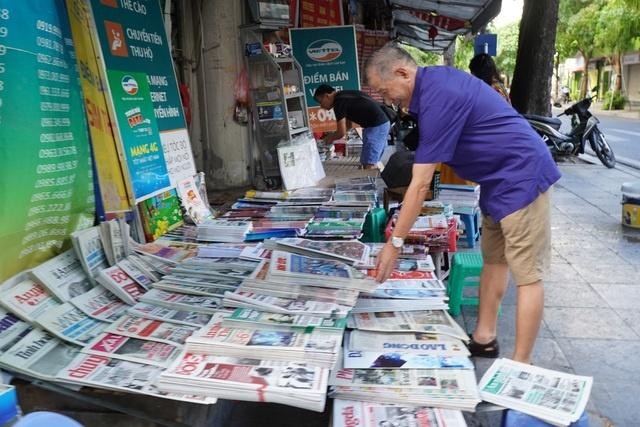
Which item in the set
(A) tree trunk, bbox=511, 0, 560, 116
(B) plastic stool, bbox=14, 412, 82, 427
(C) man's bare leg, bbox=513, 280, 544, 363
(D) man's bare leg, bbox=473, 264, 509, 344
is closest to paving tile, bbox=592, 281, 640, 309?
(D) man's bare leg, bbox=473, 264, 509, 344

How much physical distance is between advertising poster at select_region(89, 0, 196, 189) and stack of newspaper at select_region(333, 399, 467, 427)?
221 cm

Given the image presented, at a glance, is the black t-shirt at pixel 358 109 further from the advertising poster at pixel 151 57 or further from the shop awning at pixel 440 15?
the shop awning at pixel 440 15

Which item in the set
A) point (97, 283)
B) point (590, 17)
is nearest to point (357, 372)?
point (97, 283)

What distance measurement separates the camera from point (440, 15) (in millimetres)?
12516

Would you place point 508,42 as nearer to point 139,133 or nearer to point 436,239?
point 436,239

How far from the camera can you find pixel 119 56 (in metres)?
3.23

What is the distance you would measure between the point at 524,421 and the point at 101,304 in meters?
1.76

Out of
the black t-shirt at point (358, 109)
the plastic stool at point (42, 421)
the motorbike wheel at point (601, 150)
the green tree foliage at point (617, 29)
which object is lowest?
the motorbike wheel at point (601, 150)

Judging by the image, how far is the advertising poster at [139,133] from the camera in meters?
3.16

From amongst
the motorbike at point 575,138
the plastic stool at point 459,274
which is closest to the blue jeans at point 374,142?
the plastic stool at point 459,274

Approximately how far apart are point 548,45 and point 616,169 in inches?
90.2

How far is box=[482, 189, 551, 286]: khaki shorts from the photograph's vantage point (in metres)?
2.37

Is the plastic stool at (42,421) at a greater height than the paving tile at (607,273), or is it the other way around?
the plastic stool at (42,421)

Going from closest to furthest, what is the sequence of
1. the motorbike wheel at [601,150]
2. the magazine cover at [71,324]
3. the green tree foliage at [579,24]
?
the magazine cover at [71,324] → the motorbike wheel at [601,150] → the green tree foliage at [579,24]
